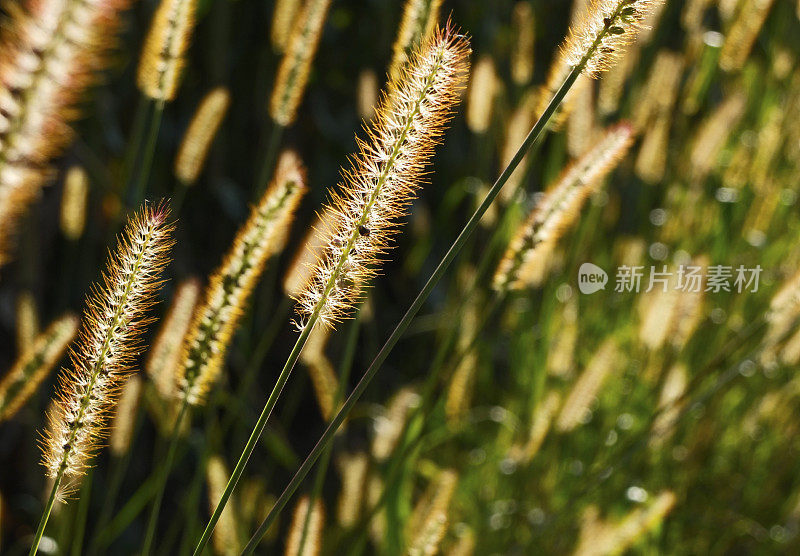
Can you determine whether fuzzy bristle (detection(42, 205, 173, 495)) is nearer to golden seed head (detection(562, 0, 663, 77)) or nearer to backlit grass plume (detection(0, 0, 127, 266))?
backlit grass plume (detection(0, 0, 127, 266))

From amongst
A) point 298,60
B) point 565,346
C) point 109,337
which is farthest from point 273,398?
point 565,346

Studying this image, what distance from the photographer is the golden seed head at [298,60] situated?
0.52 m

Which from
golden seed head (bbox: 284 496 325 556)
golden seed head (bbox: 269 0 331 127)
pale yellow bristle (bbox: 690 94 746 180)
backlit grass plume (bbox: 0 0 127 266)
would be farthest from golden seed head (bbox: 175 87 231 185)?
pale yellow bristle (bbox: 690 94 746 180)

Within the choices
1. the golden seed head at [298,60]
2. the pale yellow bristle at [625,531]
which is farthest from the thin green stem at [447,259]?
the pale yellow bristle at [625,531]

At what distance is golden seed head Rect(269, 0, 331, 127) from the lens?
516 mm

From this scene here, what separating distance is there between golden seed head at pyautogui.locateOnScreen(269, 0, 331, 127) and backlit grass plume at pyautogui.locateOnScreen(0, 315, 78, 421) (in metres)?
0.22

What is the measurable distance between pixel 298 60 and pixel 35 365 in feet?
0.86

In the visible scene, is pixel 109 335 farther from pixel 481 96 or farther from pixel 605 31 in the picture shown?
pixel 481 96

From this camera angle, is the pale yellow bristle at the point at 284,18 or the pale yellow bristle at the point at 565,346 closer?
the pale yellow bristle at the point at 284,18

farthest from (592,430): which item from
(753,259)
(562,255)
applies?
(753,259)

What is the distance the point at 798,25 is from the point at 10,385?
152 centimetres

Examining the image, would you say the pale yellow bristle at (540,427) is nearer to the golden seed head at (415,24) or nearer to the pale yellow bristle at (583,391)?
the pale yellow bristle at (583,391)

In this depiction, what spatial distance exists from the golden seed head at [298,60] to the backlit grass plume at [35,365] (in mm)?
217

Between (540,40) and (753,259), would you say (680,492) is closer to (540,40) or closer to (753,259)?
(753,259)
